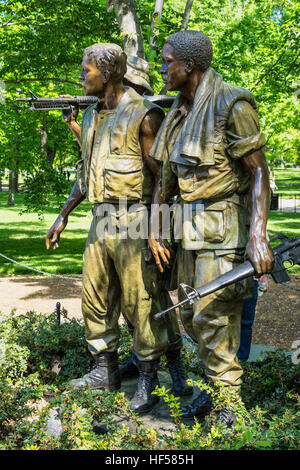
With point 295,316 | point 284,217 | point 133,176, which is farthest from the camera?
point 284,217

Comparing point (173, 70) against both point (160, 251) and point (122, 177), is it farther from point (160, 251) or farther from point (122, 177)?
point (160, 251)

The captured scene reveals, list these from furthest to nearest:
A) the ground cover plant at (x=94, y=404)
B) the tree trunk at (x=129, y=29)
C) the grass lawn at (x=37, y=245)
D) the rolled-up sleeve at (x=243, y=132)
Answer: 1. the grass lawn at (x=37, y=245)
2. the tree trunk at (x=129, y=29)
3. the rolled-up sleeve at (x=243, y=132)
4. the ground cover plant at (x=94, y=404)

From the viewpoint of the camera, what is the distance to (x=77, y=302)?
9.21 metres

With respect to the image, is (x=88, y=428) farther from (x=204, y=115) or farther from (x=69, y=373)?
(x=204, y=115)

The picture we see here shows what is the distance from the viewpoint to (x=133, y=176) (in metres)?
3.83

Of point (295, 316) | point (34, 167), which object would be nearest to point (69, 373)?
point (295, 316)

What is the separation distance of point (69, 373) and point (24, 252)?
388 inches

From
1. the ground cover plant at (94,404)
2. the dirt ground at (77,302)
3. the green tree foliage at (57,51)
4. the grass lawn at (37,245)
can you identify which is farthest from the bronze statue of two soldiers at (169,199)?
the green tree foliage at (57,51)

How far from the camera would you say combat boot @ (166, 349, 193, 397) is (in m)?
4.18

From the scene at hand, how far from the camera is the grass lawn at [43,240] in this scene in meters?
12.1

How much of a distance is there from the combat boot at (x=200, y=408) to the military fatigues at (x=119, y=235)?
0.43 metres

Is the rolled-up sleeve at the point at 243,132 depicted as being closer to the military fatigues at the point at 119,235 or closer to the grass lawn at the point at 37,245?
the military fatigues at the point at 119,235

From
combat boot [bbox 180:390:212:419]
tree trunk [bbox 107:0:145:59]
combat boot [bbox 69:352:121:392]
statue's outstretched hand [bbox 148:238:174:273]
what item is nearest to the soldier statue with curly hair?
statue's outstretched hand [bbox 148:238:174:273]

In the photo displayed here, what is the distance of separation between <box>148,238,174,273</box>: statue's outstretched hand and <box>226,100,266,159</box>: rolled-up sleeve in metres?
0.75
